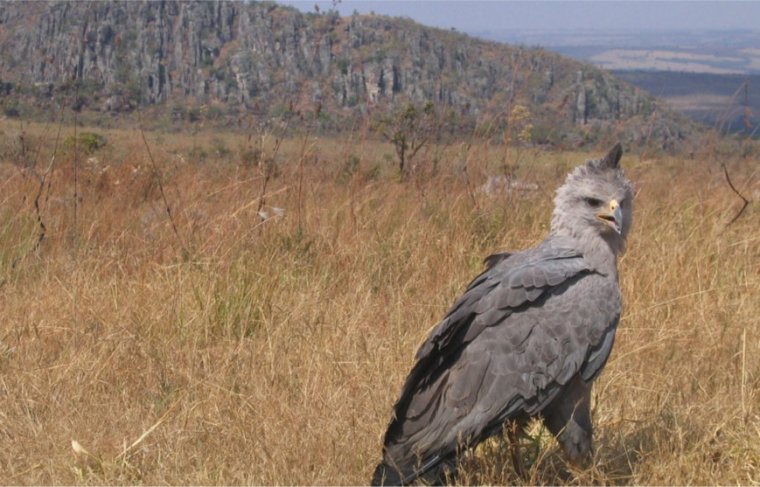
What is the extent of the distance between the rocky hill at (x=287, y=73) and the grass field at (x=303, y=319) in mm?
739

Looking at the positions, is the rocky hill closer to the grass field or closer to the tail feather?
the grass field

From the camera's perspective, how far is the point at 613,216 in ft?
11.1

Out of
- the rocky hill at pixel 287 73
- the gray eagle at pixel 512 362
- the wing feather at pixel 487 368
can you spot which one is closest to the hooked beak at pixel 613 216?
the gray eagle at pixel 512 362

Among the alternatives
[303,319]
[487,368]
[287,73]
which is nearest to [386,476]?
[487,368]

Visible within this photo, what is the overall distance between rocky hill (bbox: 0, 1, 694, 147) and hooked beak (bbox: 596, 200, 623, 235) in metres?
3.29

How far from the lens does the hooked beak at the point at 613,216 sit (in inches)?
132

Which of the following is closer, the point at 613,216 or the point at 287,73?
the point at 613,216

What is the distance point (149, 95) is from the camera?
59.1 ft

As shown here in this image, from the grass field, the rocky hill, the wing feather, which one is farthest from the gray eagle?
the rocky hill

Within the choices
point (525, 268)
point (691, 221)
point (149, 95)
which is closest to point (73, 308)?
point (525, 268)

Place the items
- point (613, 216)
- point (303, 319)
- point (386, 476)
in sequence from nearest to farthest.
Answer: point (386, 476) → point (613, 216) → point (303, 319)

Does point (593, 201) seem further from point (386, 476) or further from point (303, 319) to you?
point (303, 319)

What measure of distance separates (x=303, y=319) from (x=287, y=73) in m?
8.72

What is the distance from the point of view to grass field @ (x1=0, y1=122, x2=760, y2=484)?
11.4ft
